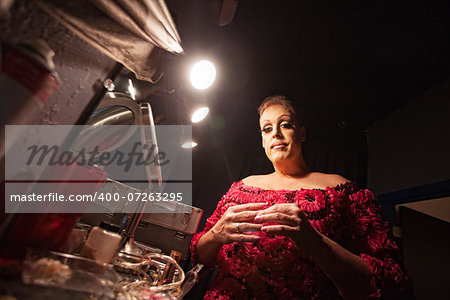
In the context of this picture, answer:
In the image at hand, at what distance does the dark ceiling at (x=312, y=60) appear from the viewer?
5.36ft

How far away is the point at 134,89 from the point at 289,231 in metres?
0.90

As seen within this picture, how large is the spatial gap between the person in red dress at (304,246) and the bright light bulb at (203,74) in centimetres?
63

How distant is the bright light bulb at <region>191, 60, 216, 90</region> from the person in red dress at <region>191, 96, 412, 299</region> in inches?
24.9

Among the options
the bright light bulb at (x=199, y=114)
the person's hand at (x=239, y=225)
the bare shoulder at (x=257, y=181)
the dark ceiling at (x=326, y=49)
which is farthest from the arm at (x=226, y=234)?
the dark ceiling at (x=326, y=49)

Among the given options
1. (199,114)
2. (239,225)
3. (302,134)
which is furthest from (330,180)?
(199,114)

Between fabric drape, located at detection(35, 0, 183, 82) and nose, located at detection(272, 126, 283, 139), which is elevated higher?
nose, located at detection(272, 126, 283, 139)

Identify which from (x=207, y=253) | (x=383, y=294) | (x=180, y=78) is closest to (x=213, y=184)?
(x=207, y=253)

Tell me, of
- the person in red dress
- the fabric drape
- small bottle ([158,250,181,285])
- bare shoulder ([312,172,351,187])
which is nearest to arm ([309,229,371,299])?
the person in red dress

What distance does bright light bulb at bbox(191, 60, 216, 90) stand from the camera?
115 centimetres

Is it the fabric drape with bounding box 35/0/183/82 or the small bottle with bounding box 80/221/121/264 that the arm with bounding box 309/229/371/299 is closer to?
the small bottle with bounding box 80/221/121/264

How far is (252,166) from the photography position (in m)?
2.86

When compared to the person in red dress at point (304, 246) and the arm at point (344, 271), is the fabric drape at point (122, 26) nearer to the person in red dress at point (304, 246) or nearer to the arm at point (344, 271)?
the person in red dress at point (304, 246)

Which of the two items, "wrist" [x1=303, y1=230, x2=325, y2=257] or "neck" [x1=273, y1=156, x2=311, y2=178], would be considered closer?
"wrist" [x1=303, y1=230, x2=325, y2=257]

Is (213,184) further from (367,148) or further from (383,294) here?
(367,148)
